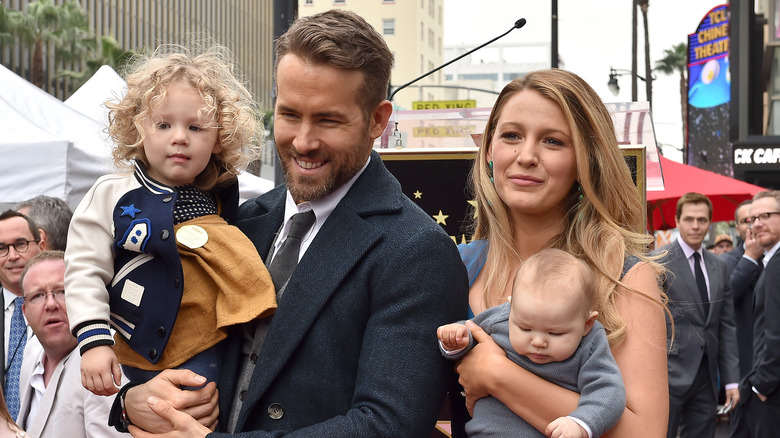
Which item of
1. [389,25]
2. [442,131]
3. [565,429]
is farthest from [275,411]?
[389,25]

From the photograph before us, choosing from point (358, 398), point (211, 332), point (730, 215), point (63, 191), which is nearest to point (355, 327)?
point (358, 398)

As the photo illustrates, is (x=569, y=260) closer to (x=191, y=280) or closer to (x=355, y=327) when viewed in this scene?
(x=355, y=327)

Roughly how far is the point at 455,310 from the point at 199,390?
2.59 feet

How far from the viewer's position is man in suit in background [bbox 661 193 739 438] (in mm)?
7754

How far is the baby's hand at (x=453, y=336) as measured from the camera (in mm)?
2492

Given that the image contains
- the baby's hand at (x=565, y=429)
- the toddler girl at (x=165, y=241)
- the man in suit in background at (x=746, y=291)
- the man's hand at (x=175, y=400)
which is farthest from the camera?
the man in suit in background at (x=746, y=291)

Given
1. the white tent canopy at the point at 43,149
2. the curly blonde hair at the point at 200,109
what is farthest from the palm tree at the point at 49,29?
the curly blonde hair at the point at 200,109

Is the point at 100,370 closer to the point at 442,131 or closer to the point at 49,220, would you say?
the point at 442,131

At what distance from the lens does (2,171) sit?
287 inches

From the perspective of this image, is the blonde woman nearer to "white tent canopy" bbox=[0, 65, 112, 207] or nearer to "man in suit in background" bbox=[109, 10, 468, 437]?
"man in suit in background" bbox=[109, 10, 468, 437]

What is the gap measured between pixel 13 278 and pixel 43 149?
72.5 inches

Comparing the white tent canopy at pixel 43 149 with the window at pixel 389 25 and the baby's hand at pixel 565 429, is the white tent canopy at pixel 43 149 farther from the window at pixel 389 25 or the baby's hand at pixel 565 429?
the window at pixel 389 25

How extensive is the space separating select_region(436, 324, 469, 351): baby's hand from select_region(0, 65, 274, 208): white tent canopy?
16.7 ft

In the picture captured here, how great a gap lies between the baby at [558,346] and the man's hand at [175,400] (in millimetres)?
712
